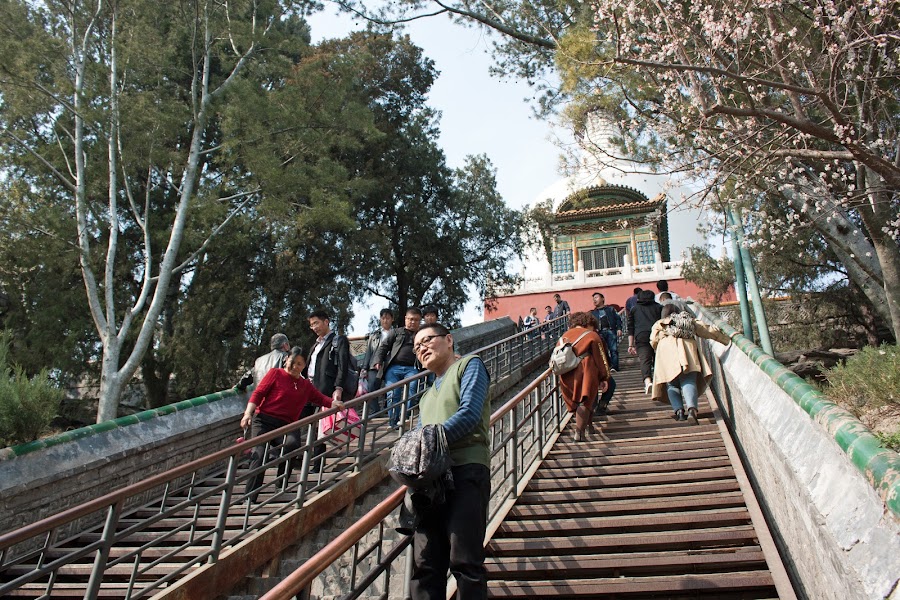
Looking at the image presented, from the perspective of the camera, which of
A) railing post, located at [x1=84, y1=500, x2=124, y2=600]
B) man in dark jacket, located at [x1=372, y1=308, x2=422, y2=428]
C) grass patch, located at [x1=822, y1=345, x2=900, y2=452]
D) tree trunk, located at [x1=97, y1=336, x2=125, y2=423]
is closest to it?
railing post, located at [x1=84, y1=500, x2=124, y2=600]

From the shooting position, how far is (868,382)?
25.0ft

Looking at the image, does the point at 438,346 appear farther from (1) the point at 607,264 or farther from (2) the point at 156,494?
(1) the point at 607,264

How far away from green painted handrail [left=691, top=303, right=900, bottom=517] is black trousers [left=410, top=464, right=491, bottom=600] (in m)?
1.68

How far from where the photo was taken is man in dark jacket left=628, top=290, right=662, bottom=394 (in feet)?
28.5

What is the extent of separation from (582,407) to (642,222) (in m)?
23.0

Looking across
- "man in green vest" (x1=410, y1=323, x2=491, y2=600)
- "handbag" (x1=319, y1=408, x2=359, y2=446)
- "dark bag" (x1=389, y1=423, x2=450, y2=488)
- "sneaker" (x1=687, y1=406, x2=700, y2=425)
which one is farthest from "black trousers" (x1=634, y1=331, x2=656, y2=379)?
"dark bag" (x1=389, y1=423, x2=450, y2=488)

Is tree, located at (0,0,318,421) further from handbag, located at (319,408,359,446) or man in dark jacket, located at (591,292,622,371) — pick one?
man in dark jacket, located at (591,292,622,371)

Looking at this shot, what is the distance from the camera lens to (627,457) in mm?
6281

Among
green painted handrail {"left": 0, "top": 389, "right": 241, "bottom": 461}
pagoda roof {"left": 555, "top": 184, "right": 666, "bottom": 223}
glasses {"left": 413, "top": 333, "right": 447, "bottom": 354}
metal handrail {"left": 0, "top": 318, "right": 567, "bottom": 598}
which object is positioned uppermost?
pagoda roof {"left": 555, "top": 184, "right": 666, "bottom": 223}

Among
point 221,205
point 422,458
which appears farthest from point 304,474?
point 221,205

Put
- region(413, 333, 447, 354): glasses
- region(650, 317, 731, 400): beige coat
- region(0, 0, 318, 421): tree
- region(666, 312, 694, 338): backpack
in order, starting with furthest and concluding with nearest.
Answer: region(0, 0, 318, 421): tree, region(666, 312, 694, 338): backpack, region(650, 317, 731, 400): beige coat, region(413, 333, 447, 354): glasses

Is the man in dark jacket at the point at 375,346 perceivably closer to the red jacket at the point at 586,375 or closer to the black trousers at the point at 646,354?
the red jacket at the point at 586,375

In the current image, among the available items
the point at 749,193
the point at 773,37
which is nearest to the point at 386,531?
the point at 773,37

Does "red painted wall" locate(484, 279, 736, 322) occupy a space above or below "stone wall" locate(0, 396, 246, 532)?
above
